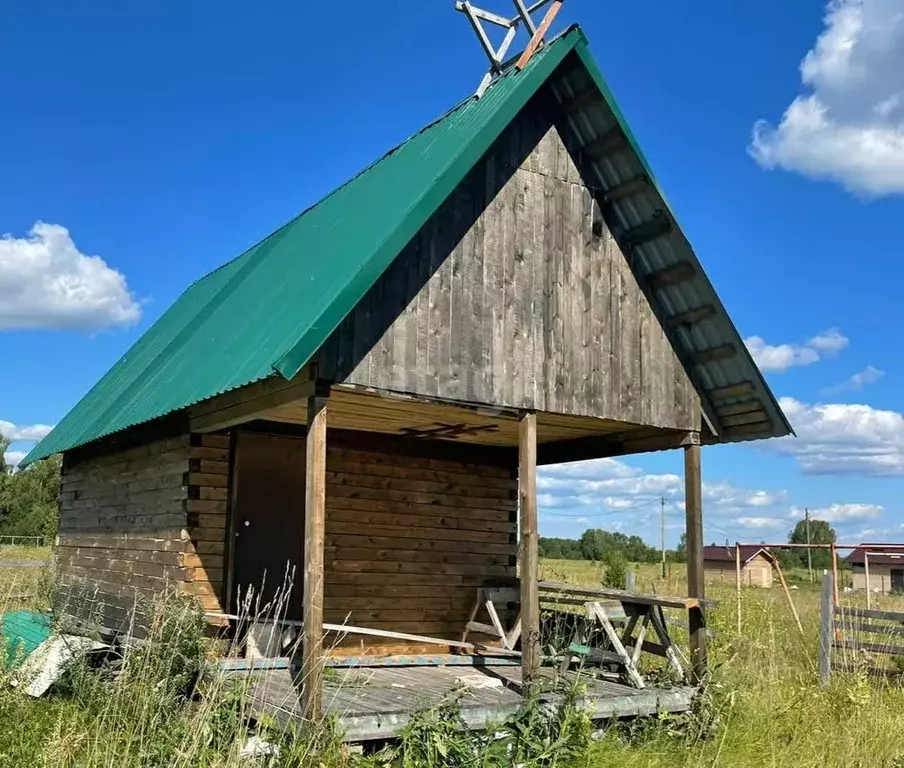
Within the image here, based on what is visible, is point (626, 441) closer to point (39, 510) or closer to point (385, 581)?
point (385, 581)

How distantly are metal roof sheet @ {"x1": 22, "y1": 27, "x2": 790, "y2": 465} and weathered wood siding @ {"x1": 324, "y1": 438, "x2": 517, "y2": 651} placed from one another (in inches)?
95.9

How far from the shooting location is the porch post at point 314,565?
273 inches

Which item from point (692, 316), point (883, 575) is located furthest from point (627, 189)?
point (883, 575)

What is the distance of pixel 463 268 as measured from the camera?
343 inches

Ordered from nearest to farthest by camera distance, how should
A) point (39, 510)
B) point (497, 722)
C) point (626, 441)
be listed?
point (497, 722), point (626, 441), point (39, 510)

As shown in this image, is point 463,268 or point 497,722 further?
point 463,268

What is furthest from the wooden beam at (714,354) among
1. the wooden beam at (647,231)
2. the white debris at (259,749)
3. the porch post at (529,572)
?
the white debris at (259,749)

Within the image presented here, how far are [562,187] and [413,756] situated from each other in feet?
18.6

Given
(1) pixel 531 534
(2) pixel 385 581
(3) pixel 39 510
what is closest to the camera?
(1) pixel 531 534

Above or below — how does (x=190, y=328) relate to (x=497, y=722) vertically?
above

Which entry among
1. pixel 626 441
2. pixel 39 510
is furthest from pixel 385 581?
Answer: pixel 39 510

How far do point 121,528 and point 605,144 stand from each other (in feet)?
25.6

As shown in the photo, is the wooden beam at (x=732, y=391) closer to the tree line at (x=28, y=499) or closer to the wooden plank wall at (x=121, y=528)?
the wooden plank wall at (x=121, y=528)

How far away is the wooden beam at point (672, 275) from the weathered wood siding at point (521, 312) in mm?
235
